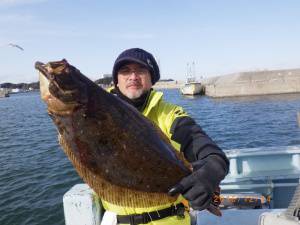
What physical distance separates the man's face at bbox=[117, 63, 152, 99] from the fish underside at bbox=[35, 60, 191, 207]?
86cm

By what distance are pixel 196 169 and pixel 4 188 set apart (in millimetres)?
12274

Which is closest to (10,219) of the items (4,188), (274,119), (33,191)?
(33,191)

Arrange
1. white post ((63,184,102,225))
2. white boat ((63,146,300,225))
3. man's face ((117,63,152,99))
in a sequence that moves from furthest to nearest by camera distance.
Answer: white boat ((63,146,300,225)) < white post ((63,184,102,225)) < man's face ((117,63,152,99))

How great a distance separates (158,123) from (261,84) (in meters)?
57.4

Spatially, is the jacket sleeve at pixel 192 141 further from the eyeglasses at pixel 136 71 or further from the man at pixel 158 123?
the eyeglasses at pixel 136 71

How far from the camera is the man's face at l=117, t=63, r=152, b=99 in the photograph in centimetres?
369

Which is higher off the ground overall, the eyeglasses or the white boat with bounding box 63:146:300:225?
the eyeglasses

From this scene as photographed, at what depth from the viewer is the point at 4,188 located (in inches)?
532

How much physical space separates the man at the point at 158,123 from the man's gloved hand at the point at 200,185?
34 mm

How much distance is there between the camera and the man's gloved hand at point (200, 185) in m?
2.69

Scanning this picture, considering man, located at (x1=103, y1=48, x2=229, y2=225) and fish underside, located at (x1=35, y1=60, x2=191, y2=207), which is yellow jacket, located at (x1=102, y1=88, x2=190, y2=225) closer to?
man, located at (x1=103, y1=48, x2=229, y2=225)

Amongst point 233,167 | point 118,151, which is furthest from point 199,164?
point 233,167

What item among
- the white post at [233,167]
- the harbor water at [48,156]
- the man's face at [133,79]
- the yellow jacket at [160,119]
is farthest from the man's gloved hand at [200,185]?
the harbor water at [48,156]

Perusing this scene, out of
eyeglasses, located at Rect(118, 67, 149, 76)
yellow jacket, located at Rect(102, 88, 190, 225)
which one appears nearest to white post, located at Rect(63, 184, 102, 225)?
yellow jacket, located at Rect(102, 88, 190, 225)
